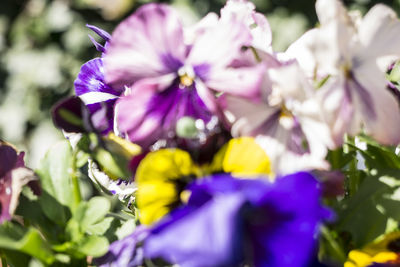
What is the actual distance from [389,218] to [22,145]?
93.6 inches

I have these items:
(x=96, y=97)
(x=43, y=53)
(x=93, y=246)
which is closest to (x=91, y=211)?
(x=93, y=246)

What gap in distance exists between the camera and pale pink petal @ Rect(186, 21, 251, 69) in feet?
1.18

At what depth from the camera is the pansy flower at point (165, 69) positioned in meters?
0.36

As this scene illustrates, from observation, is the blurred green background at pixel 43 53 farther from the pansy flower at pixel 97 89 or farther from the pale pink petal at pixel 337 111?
the pale pink petal at pixel 337 111

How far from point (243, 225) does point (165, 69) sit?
120mm

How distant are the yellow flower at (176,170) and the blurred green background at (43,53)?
2.19 metres

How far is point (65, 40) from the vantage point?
2.74m

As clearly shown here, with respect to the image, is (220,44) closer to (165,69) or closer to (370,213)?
(165,69)

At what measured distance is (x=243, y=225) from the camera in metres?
0.31

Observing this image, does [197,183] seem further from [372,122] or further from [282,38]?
[282,38]

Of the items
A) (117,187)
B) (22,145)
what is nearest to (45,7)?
(22,145)

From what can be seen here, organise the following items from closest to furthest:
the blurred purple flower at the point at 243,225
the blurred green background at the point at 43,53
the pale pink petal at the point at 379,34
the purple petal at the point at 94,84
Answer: the blurred purple flower at the point at 243,225 < the pale pink petal at the point at 379,34 < the purple petal at the point at 94,84 < the blurred green background at the point at 43,53

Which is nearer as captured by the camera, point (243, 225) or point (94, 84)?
point (243, 225)

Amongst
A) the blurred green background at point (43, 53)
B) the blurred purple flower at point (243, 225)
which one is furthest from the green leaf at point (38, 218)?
the blurred green background at point (43, 53)
